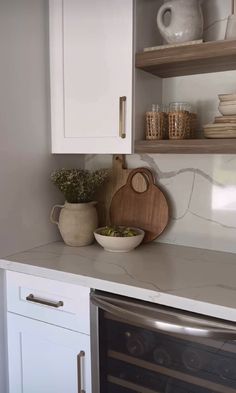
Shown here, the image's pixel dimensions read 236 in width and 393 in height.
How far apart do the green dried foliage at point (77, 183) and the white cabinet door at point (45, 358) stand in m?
0.56

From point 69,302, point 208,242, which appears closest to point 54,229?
point 69,302

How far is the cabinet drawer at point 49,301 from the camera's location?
4.26 ft

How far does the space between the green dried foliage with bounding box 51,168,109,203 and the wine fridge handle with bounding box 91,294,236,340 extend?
54 cm

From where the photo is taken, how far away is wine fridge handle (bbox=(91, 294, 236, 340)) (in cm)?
104

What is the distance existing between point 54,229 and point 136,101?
2.39 ft

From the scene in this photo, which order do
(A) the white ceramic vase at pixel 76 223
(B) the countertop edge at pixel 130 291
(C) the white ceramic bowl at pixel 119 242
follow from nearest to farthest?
1. (B) the countertop edge at pixel 130 291
2. (C) the white ceramic bowl at pixel 119 242
3. (A) the white ceramic vase at pixel 76 223

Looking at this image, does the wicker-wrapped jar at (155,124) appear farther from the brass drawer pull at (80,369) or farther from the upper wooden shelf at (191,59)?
the brass drawer pull at (80,369)

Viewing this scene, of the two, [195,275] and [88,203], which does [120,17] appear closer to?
[88,203]

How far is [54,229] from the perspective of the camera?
1.77 metres

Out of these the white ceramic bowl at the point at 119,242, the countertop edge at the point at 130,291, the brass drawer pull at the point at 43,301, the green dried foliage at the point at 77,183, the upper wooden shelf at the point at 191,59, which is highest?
the upper wooden shelf at the point at 191,59

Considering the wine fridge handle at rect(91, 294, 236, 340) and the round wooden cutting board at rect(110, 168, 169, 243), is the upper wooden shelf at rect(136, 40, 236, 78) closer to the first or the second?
the round wooden cutting board at rect(110, 168, 169, 243)

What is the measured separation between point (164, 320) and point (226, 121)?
2.32 feet

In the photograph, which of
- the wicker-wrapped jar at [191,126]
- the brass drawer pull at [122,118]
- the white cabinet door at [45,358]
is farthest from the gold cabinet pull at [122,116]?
the white cabinet door at [45,358]

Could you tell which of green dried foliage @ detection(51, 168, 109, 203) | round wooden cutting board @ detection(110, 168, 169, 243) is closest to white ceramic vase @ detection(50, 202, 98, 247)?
green dried foliage @ detection(51, 168, 109, 203)
